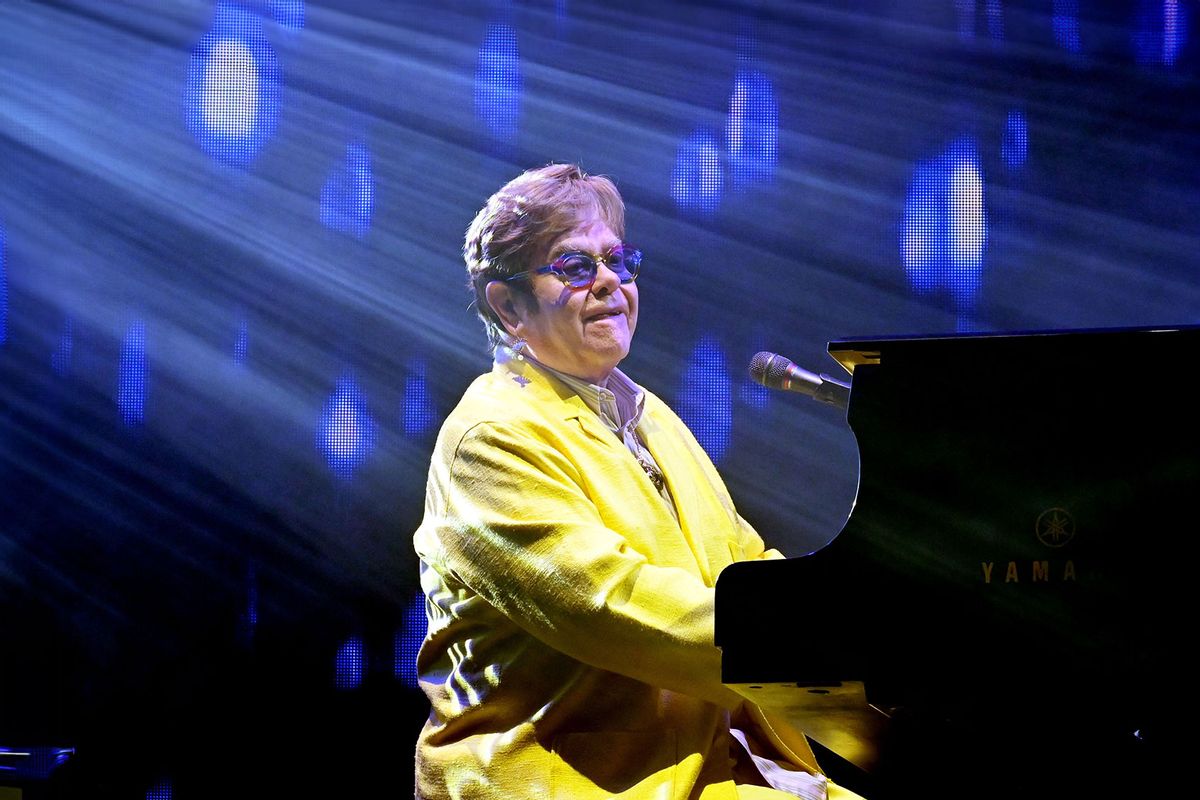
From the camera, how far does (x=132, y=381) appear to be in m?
3.21

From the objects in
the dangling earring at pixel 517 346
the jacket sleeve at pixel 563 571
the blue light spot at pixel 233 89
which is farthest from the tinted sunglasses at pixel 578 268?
the blue light spot at pixel 233 89

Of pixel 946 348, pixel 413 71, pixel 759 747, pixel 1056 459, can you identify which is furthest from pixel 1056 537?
pixel 413 71

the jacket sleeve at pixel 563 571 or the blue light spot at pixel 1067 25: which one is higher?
the blue light spot at pixel 1067 25

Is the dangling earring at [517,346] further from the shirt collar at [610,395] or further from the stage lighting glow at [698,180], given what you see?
the stage lighting glow at [698,180]

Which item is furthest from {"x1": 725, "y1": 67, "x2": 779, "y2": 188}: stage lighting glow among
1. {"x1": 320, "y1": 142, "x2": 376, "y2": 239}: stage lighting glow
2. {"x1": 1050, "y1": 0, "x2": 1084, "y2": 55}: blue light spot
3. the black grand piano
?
the black grand piano

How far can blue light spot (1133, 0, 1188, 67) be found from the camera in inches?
131

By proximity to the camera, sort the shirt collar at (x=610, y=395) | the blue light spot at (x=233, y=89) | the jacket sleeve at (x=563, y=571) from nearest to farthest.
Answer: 1. the jacket sleeve at (x=563, y=571)
2. the shirt collar at (x=610, y=395)
3. the blue light spot at (x=233, y=89)

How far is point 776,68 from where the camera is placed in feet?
11.0

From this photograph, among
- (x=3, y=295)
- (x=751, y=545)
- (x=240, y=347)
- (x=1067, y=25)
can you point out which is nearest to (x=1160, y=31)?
(x=1067, y=25)

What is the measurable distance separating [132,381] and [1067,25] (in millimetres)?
2735

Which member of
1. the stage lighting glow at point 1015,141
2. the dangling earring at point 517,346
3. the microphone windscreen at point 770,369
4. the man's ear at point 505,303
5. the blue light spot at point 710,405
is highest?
the stage lighting glow at point 1015,141

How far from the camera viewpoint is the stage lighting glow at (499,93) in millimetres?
3281

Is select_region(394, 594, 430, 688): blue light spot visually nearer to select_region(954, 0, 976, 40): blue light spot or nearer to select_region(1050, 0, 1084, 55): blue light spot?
select_region(954, 0, 976, 40): blue light spot

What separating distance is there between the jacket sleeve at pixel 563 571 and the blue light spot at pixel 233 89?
5.55ft
